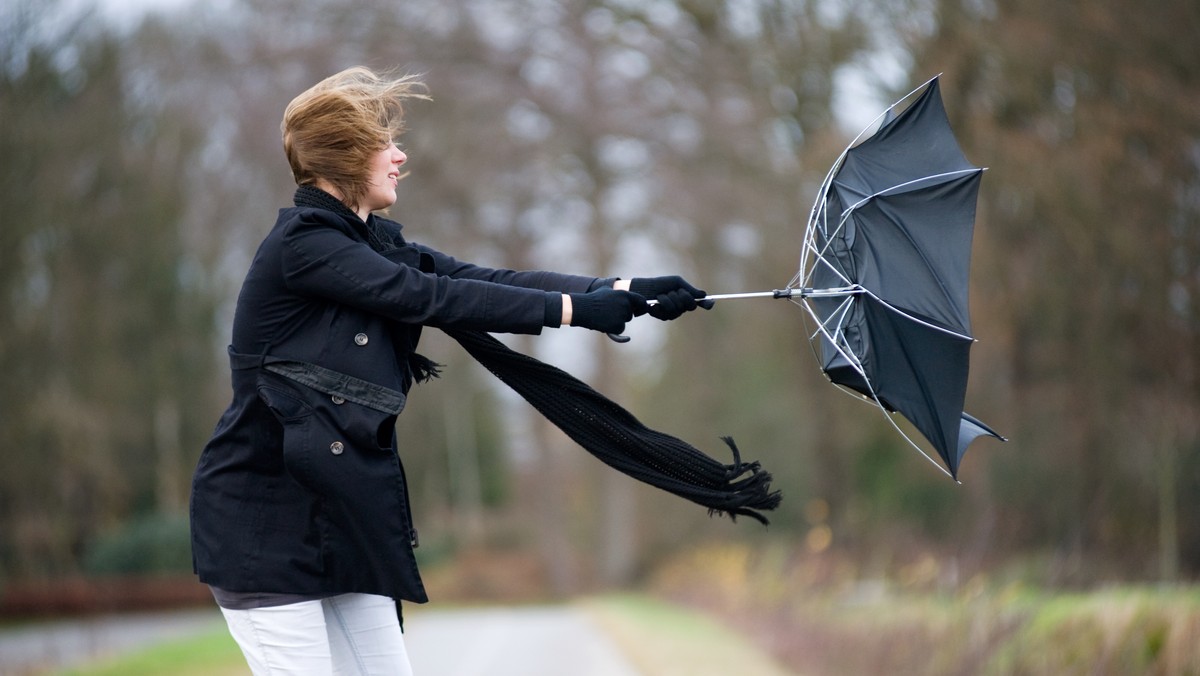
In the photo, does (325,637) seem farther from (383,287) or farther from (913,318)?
(913,318)

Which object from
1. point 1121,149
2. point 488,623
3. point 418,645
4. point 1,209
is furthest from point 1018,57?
point 1,209

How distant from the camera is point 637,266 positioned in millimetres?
27094

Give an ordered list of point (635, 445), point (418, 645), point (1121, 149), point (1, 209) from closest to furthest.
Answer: point (635, 445), point (1121, 149), point (418, 645), point (1, 209)

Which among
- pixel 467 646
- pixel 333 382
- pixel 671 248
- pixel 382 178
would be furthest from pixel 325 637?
pixel 671 248

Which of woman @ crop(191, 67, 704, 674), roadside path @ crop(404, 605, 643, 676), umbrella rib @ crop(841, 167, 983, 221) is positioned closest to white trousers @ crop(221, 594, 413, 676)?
woman @ crop(191, 67, 704, 674)

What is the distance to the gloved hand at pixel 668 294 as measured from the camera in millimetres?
3625

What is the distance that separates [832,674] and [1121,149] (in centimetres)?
663

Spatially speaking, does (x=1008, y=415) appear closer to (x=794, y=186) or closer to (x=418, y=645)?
(x=794, y=186)

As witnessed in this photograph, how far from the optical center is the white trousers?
3.17 meters

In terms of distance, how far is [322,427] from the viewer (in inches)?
122

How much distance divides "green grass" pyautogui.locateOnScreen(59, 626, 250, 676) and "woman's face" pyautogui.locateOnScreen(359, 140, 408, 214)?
311 inches

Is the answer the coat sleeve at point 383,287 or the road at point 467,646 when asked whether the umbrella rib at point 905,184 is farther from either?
the road at point 467,646

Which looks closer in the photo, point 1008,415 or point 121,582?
point 1008,415

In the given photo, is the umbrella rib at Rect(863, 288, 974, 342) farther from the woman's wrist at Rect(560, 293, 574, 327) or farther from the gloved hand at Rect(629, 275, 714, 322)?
the woman's wrist at Rect(560, 293, 574, 327)
